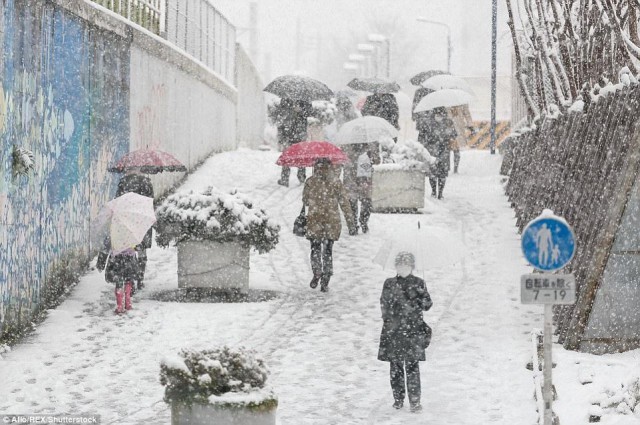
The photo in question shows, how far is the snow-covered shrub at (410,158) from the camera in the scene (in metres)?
22.0

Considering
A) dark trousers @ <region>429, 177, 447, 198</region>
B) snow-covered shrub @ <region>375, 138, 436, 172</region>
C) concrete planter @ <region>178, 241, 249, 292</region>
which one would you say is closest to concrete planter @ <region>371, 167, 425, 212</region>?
snow-covered shrub @ <region>375, 138, 436, 172</region>

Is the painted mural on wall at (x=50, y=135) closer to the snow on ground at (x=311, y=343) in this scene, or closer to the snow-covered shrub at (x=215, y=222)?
the snow on ground at (x=311, y=343)

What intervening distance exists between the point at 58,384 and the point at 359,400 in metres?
2.78

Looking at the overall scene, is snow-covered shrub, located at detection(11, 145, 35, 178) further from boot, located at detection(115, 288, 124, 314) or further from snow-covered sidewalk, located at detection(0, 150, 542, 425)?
boot, located at detection(115, 288, 124, 314)

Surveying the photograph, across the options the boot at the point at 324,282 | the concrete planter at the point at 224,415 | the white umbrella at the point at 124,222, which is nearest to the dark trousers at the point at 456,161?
the boot at the point at 324,282

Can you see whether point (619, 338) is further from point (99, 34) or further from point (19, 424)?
point (99, 34)

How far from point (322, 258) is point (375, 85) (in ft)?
27.7

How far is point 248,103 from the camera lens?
40.0 meters

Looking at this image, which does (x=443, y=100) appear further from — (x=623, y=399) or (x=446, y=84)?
(x=623, y=399)

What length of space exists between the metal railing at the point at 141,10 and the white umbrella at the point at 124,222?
4.50m

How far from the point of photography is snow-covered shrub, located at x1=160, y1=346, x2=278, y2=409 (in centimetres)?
805

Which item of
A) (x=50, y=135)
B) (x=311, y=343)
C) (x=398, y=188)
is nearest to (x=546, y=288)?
(x=311, y=343)

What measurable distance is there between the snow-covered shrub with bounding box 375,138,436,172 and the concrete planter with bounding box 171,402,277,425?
1407 cm

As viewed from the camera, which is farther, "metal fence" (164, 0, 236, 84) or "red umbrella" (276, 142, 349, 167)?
"metal fence" (164, 0, 236, 84)
